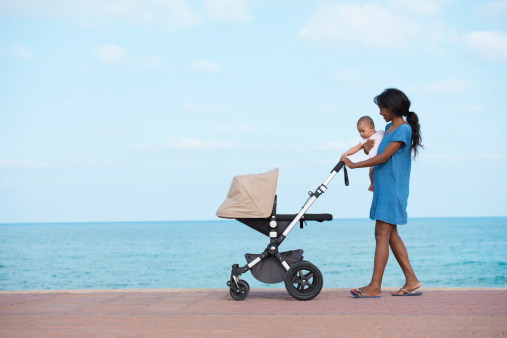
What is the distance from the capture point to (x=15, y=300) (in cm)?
634

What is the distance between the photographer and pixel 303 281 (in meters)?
6.00

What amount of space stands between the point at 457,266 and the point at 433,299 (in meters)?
39.4

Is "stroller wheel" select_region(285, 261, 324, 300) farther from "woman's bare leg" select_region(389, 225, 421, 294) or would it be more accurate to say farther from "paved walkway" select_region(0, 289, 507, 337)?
"woman's bare leg" select_region(389, 225, 421, 294)

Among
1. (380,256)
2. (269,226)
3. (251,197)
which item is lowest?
(380,256)

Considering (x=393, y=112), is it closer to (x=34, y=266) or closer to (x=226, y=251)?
(x=34, y=266)

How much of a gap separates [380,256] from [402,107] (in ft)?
4.71

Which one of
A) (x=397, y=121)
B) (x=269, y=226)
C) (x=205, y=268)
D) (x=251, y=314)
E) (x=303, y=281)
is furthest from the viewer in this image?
(x=205, y=268)

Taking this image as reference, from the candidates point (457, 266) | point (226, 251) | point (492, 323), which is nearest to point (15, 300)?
point (492, 323)

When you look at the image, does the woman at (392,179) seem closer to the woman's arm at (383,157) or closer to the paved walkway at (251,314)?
the woman's arm at (383,157)

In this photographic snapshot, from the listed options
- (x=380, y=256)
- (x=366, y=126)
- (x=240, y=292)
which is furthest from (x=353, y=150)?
(x=240, y=292)

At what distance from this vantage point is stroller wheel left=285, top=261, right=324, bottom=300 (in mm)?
5914

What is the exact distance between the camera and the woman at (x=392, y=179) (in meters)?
6.10

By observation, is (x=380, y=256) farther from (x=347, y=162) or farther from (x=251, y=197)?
(x=251, y=197)

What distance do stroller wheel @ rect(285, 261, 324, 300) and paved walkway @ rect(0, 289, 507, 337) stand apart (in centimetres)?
9
